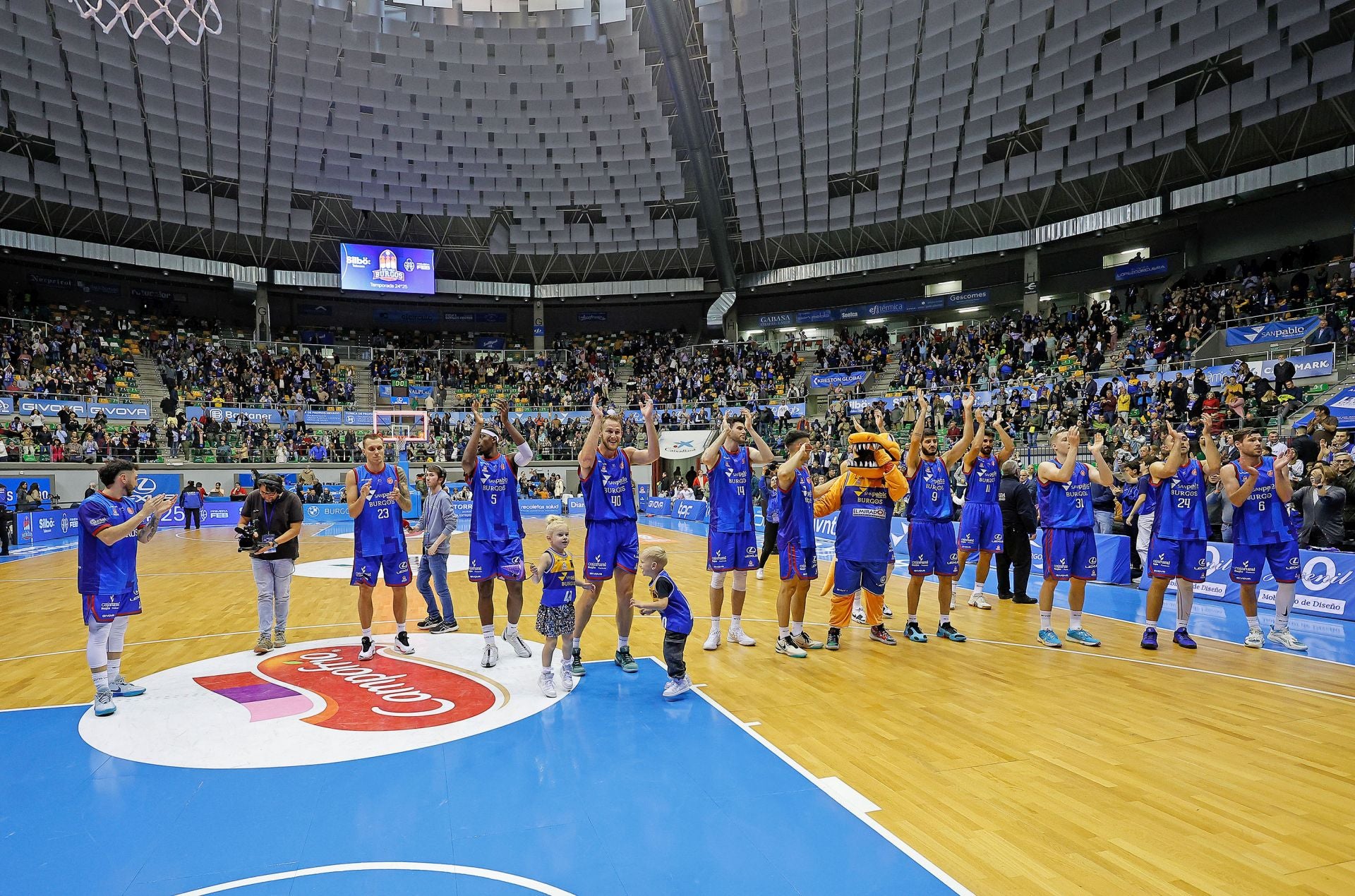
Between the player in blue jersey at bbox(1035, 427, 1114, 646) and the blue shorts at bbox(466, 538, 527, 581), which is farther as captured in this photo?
the player in blue jersey at bbox(1035, 427, 1114, 646)

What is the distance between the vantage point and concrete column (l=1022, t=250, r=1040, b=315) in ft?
109

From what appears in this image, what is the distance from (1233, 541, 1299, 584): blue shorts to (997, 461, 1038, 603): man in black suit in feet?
8.51

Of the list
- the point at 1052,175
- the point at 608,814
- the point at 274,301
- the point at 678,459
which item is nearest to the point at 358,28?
the point at 274,301

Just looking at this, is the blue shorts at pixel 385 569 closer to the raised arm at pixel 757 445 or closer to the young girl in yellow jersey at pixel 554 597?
the young girl in yellow jersey at pixel 554 597

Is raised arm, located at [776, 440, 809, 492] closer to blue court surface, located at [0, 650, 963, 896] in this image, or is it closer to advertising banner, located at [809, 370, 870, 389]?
blue court surface, located at [0, 650, 963, 896]

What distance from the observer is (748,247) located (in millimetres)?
39031

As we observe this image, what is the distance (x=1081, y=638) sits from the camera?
752 cm

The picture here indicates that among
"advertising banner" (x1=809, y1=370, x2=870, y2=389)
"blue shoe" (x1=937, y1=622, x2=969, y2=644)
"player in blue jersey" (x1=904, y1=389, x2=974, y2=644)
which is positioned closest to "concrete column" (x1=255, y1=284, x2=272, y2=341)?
"advertising banner" (x1=809, y1=370, x2=870, y2=389)

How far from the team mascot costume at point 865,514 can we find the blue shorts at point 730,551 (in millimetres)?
837

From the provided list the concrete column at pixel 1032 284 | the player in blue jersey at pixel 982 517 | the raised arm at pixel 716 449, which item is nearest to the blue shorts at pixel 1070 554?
the player in blue jersey at pixel 982 517

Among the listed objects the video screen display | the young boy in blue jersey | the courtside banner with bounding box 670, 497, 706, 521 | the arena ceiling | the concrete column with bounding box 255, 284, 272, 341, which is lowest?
the courtside banner with bounding box 670, 497, 706, 521

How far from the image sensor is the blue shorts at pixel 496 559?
6.56 meters

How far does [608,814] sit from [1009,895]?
1872mm

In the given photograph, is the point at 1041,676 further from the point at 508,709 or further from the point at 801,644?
the point at 508,709
